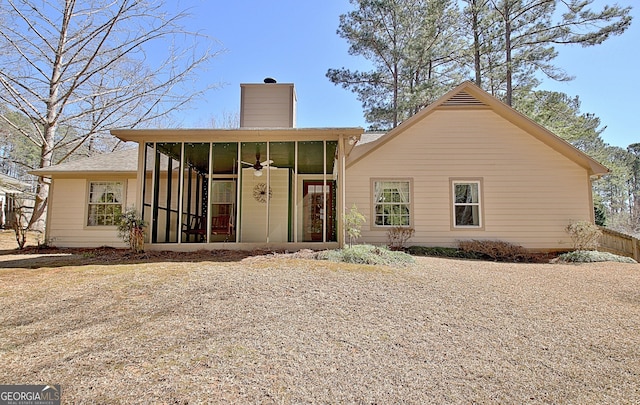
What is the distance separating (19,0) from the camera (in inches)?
488

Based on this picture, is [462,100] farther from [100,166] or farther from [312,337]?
[100,166]

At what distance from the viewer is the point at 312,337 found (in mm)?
3314

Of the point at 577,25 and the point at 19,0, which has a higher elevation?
the point at 577,25

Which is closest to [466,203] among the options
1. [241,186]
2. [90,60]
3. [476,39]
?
[241,186]

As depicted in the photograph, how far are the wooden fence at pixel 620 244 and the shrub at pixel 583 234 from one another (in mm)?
1792

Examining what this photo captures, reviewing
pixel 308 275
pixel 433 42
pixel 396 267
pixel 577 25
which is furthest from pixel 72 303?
pixel 577 25

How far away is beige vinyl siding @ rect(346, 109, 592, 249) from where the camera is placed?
10.2 meters

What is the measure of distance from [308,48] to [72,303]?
15072mm

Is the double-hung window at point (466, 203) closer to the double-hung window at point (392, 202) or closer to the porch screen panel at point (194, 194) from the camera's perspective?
the double-hung window at point (392, 202)

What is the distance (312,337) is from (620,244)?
492 inches

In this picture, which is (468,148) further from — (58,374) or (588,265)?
(58,374)

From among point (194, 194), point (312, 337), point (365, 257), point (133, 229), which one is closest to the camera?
point (312, 337)

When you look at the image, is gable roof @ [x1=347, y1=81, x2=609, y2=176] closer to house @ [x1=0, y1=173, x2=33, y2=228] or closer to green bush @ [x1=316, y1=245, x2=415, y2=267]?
green bush @ [x1=316, y1=245, x2=415, y2=267]

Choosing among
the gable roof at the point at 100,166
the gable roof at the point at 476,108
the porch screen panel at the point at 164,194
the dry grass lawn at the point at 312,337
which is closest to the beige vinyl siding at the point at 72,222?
the gable roof at the point at 100,166
